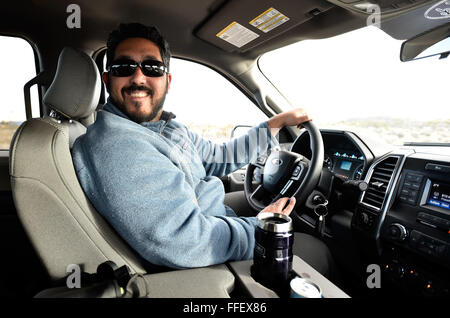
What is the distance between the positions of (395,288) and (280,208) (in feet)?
2.62

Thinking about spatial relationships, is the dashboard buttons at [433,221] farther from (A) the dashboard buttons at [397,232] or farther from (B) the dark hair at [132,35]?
(B) the dark hair at [132,35]

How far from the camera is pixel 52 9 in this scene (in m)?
1.96

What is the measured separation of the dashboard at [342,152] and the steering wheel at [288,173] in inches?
9.2

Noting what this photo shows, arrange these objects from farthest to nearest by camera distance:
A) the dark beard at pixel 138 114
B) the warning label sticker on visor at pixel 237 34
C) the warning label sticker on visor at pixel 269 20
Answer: the warning label sticker on visor at pixel 237 34
the warning label sticker on visor at pixel 269 20
the dark beard at pixel 138 114

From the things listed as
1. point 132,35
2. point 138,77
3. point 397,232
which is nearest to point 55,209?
point 138,77

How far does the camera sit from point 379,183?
4.70 feet

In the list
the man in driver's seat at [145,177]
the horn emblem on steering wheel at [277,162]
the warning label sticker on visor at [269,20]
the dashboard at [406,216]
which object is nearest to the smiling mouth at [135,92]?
the man in driver's seat at [145,177]

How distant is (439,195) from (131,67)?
140 cm

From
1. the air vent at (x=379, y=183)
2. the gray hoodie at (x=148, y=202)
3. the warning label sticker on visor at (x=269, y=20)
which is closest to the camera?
the gray hoodie at (x=148, y=202)

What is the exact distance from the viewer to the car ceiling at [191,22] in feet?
5.60

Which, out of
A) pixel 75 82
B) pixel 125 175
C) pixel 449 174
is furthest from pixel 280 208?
pixel 75 82

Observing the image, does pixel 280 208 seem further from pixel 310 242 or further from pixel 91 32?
pixel 91 32

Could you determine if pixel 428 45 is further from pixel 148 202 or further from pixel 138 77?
pixel 148 202

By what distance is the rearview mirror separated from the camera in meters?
1.45
